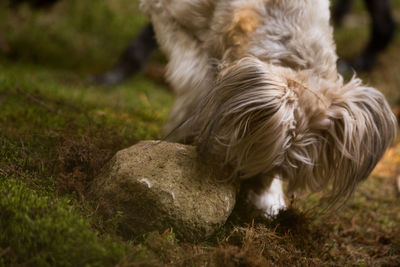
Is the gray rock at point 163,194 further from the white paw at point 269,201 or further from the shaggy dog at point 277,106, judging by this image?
the white paw at point 269,201

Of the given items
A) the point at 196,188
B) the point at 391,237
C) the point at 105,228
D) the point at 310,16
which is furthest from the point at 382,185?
the point at 105,228

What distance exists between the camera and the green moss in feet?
5.00

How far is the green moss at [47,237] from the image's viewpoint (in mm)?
1524

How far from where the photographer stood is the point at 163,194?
186 cm

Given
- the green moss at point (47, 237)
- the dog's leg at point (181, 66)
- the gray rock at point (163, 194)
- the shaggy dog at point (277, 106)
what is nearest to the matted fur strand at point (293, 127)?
the shaggy dog at point (277, 106)

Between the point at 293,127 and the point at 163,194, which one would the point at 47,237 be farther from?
the point at 293,127

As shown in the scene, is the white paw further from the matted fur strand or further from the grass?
the matted fur strand

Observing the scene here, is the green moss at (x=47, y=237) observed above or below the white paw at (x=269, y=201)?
above

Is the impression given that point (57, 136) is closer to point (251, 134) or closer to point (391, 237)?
point (251, 134)

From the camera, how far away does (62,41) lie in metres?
5.96

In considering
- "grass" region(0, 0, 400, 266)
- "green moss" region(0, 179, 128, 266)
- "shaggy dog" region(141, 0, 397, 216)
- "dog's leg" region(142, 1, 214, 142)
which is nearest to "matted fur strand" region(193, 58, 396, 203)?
"shaggy dog" region(141, 0, 397, 216)

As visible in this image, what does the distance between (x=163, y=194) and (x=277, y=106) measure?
67 cm

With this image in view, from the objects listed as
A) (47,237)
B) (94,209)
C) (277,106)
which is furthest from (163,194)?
(277,106)

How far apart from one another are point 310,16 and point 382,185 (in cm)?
183
